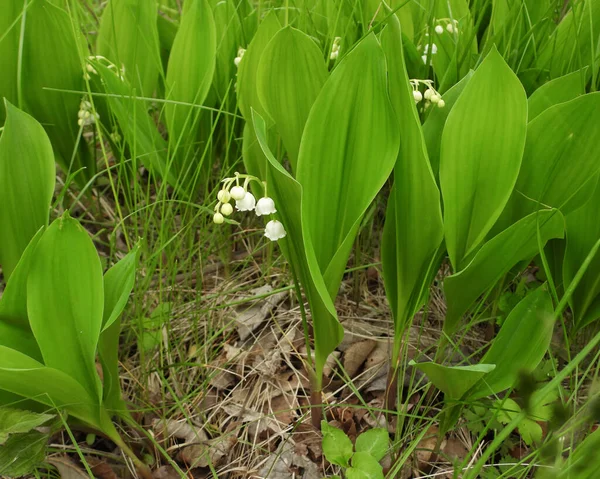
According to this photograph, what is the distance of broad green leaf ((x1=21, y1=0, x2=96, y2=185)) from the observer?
5.18ft

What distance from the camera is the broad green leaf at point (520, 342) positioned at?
1045 mm

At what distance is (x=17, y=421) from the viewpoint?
1059 millimetres

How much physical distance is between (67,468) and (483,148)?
3.74 ft

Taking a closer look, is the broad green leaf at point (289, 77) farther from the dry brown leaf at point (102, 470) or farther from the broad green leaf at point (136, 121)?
the dry brown leaf at point (102, 470)

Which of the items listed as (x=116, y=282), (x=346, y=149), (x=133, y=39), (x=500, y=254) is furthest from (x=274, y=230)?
(x=133, y=39)

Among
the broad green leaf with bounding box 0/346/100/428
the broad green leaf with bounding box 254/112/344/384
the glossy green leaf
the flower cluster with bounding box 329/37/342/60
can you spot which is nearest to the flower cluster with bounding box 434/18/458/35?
the flower cluster with bounding box 329/37/342/60

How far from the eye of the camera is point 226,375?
1517mm

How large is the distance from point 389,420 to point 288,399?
0.26m

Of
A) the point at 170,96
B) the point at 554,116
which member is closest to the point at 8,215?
the point at 170,96

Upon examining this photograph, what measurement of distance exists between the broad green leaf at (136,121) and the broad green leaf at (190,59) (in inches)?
2.5

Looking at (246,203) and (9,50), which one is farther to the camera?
(9,50)

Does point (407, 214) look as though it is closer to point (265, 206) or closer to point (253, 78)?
point (265, 206)

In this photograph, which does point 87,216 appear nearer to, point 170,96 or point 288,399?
point 170,96

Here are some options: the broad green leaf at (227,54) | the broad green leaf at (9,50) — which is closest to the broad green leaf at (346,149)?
the broad green leaf at (227,54)
